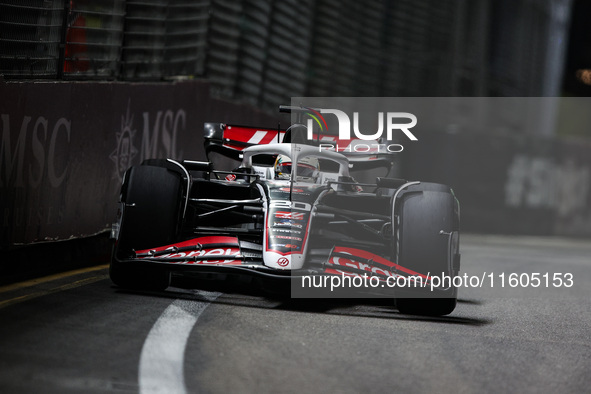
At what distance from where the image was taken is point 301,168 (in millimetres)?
8023

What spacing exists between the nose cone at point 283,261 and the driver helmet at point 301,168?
143cm

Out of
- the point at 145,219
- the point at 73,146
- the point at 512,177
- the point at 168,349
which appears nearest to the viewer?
the point at 168,349

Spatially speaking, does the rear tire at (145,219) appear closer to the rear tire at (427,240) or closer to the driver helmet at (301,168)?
the driver helmet at (301,168)

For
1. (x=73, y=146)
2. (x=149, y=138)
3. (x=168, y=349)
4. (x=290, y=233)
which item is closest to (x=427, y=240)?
(x=290, y=233)

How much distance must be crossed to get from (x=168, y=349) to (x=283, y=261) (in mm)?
1705

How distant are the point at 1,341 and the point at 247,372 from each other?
4.00 ft

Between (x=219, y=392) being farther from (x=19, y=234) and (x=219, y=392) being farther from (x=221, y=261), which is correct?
(x=19, y=234)

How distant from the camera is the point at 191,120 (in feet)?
43.3

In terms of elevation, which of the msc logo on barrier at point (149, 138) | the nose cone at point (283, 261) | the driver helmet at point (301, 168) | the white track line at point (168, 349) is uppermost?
the msc logo on barrier at point (149, 138)

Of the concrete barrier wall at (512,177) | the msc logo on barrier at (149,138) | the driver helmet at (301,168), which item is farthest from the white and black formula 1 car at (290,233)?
the concrete barrier wall at (512,177)

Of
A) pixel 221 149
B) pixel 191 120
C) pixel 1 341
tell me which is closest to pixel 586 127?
pixel 191 120

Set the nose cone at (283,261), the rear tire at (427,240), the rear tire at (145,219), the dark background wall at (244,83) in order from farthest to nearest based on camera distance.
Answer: the dark background wall at (244,83)
the rear tire at (145,219)
the rear tire at (427,240)
the nose cone at (283,261)

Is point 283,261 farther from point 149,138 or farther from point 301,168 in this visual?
point 149,138

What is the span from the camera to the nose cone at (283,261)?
21.5ft
